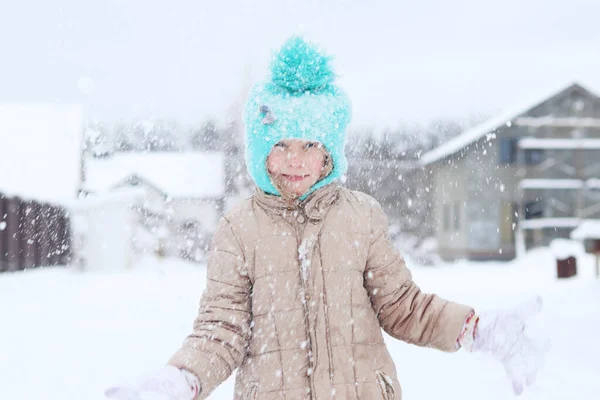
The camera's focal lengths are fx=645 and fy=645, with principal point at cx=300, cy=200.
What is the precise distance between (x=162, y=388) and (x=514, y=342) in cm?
103

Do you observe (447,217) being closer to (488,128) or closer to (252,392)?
(488,128)

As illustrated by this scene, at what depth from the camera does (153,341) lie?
6453 millimetres

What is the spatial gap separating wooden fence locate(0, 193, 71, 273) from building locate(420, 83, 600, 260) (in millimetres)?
11960

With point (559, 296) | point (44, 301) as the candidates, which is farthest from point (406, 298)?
point (44, 301)

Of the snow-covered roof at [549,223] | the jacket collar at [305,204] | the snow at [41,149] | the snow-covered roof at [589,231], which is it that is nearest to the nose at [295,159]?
the jacket collar at [305,204]

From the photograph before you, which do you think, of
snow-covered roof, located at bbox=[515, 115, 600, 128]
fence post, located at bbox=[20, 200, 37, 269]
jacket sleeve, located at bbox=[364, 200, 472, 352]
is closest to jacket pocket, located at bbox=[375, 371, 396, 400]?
jacket sleeve, located at bbox=[364, 200, 472, 352]

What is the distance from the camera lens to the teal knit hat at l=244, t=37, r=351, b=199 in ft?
6.92

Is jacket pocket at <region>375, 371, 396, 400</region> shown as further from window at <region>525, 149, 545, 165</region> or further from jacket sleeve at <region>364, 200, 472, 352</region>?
window at <region>525, 149, 545, 165</region>

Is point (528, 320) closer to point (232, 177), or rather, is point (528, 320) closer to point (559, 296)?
point (559, 296)

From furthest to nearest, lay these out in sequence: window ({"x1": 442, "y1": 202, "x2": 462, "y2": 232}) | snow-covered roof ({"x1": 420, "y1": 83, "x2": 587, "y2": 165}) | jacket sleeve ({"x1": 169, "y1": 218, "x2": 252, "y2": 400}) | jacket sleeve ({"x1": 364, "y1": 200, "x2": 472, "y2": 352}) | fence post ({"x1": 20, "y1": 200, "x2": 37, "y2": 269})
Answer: snow-covered roof ({"x1": 420, "y1": 83, "x2": 587, "y2": 165})
window ({"x1": 442, "y1": 202, "x2": 462, "y2": 232})
fence post ({"x1": 20, "y1": 200, "x2": 37, "y2": 269})
jacket sleeve ({"x1": 364, "y1": 200, "x2": 472, "y2": 352})
jacket sleeve ({"x1": 169, "y1": 218, "x2": 252, "y2": 400})

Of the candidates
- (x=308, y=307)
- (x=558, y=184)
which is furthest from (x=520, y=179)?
(x=308, y=307)

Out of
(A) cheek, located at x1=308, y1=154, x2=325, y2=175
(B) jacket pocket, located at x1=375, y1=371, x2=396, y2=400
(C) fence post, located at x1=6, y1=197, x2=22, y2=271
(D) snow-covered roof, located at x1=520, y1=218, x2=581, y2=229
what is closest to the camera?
(B) jacket pocket, located at x1=375, y1=371, x2=396, y2=400

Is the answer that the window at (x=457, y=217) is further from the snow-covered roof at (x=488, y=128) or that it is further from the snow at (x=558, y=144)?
the snow at (x=558, y=144)

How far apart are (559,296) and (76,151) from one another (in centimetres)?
1436
